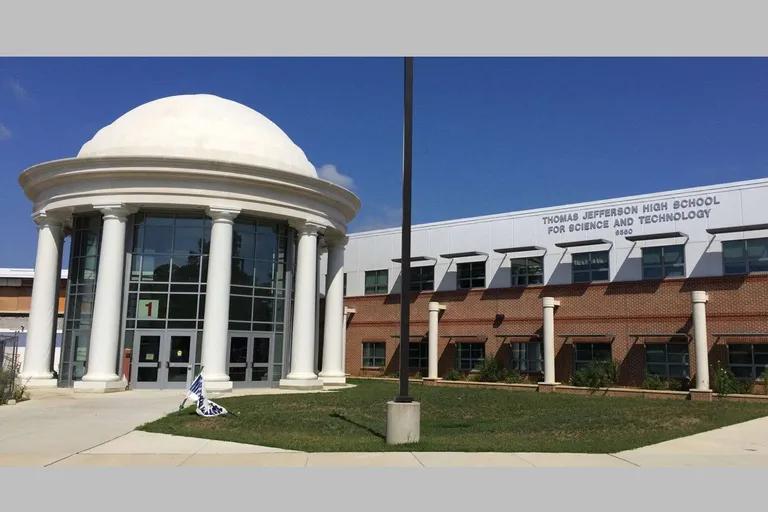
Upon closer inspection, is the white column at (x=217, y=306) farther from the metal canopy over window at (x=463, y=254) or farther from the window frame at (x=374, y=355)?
the window frame at (x=374, y=355)

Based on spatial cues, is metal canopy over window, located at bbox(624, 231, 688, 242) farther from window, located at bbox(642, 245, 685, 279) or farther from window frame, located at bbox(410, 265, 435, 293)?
window frame, located at bbox(410, 265, 435, 293)

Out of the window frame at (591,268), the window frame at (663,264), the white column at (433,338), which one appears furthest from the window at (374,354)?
the window frame at (663,264)

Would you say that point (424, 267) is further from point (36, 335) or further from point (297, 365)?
point (36, 335)

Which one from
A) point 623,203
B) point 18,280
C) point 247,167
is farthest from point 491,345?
point 18,280

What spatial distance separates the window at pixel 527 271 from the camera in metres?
33.4

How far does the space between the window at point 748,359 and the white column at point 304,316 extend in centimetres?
1618

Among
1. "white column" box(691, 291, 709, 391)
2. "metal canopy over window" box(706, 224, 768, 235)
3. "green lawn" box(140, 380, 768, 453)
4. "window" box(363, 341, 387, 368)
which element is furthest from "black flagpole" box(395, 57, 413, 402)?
"window" box(363, 341, 387, 368)

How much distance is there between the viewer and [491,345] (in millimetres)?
34188

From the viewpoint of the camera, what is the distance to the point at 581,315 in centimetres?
3112

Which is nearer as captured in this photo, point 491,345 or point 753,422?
point 753,422

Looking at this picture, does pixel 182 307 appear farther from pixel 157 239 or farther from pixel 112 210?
pixel 112 210

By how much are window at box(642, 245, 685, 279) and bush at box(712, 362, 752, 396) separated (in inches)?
196

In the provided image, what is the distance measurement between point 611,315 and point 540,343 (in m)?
3.83

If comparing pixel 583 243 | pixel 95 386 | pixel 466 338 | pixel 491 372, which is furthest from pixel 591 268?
pixel 95 386
